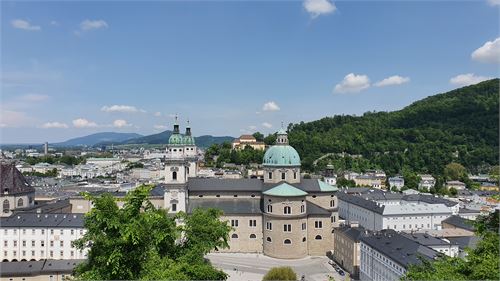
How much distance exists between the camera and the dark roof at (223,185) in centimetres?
5434

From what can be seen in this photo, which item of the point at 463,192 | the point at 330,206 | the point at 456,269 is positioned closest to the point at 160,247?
the point at 456,269

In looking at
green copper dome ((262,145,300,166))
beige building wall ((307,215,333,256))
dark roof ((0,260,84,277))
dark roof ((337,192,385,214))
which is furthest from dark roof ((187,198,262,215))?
dark roof ((337,192,385,214))

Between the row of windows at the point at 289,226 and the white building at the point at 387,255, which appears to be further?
the row of windows at the point at 289,226

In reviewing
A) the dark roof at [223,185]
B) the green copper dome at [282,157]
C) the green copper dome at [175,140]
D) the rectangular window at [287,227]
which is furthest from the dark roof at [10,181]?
the rectangular window at [287,227]

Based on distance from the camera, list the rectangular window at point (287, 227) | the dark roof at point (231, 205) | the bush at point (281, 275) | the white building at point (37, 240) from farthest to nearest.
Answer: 1. the dark roof at point (231, 205)
2. the rectangular window at point (287, 227)
3. the white building at point (37, 240)
4. the bush at point (281, 275)

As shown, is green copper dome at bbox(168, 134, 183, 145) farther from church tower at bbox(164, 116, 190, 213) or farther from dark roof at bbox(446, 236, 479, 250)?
dark roof at bbox(446, 236, 479, 250)

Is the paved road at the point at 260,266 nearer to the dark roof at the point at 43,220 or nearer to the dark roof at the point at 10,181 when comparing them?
the dark roof at the point at 43,220

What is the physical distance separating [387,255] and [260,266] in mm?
15543

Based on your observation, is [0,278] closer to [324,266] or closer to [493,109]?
[324,266]

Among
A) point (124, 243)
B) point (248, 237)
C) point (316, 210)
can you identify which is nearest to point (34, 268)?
point (248, 237)

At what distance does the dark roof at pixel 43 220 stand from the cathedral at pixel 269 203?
10.6 meters

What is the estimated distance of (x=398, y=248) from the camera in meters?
36.7

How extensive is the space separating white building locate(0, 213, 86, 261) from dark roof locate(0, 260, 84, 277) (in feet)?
25.0

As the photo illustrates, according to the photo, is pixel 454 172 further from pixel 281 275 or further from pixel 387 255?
pixel 281 275
